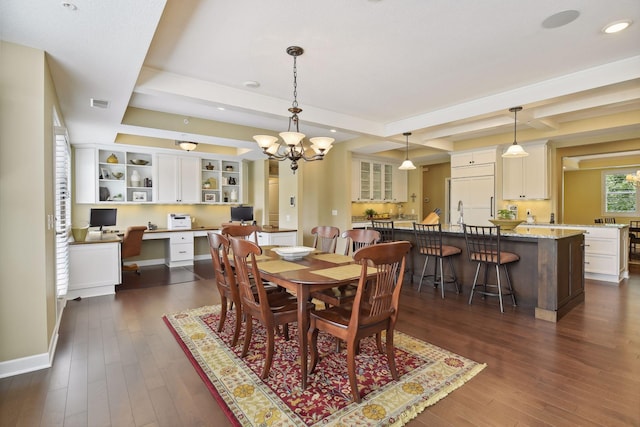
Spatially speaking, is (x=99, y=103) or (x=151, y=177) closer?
(x=99, y=103)

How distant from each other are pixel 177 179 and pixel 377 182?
4630 mm

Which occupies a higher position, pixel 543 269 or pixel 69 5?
pixel 69 5

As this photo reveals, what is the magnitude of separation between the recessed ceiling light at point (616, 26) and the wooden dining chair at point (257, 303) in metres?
3.28

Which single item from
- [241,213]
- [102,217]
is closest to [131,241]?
[102,217]

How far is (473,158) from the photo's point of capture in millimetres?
6918

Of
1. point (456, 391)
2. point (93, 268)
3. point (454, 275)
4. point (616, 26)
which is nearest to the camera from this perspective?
point (456, 391)

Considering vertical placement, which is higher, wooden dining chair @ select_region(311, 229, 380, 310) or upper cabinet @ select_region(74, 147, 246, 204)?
upper cabinet @ select_region(74, 147, 246, 204)

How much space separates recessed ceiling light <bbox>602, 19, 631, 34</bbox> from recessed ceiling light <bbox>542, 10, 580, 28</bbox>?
0.37m

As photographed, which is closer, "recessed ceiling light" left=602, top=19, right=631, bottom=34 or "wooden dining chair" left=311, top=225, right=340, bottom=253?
"recessed ceiling light" left=602, top=19, right=631, bottom=34

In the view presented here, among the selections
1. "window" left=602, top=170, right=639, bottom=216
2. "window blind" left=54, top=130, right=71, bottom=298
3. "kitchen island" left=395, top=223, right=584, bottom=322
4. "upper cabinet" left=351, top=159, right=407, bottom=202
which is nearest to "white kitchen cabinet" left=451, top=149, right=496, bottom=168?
"upper cabinet" left=351, top=159, right=407, bottom=202

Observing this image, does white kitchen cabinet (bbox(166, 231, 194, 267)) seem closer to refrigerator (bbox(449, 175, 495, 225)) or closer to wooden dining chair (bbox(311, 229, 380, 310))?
wooden dining chair (bbox(311, 229, 380, 310))

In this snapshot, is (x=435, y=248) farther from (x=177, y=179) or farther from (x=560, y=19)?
(x=177, y=179)

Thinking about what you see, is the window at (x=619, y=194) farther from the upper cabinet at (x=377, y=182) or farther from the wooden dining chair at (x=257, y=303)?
the wooden dining chair at (x=257, y=303)

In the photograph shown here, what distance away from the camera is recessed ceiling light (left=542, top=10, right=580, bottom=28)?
246 centimetres
